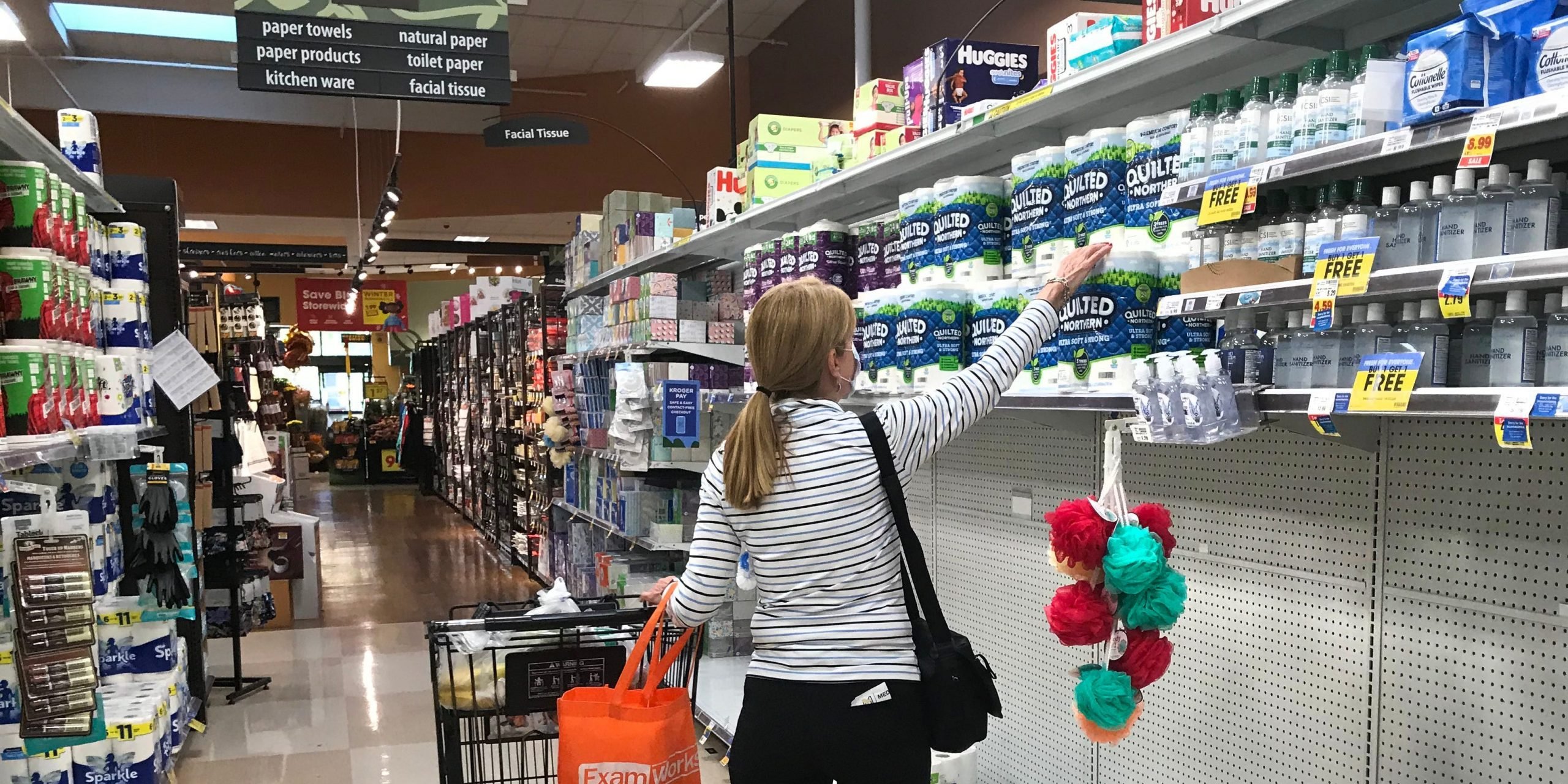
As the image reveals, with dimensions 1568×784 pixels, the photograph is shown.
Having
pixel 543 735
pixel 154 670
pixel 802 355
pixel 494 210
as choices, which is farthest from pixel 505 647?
pixel 494 210

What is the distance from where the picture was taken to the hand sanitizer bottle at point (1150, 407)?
2.16m

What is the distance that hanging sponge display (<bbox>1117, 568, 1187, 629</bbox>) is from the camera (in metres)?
2.02

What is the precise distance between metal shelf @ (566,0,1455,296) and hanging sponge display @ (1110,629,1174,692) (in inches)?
43.5

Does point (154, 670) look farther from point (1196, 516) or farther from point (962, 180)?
point (1196, 516)

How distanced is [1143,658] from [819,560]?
61cm

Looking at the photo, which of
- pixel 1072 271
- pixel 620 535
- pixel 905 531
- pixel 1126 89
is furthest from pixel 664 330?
pixel 905 531

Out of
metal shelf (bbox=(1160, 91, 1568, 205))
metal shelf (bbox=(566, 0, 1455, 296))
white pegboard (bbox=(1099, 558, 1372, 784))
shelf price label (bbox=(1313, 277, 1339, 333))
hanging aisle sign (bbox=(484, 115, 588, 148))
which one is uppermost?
hanging aisle sign (bbox=(484, 115, 588, 148))

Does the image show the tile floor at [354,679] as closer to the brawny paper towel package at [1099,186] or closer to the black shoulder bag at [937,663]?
the black shoulder bag at [937,663]

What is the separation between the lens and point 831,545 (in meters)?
2.12

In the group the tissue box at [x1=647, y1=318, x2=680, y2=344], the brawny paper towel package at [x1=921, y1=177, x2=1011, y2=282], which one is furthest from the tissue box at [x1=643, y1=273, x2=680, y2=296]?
the brawny paper towel package at [x1=921, y1=177, x2=1011, y2=282]

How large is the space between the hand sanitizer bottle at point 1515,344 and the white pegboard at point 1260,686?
0.76 metres

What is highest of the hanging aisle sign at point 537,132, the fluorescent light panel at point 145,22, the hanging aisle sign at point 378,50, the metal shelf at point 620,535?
the fluorescent light panel at point 145,22

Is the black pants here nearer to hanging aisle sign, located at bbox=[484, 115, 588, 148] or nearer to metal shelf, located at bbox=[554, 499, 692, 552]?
metal shelf, located at bbox=[554, 499, 692, 552]

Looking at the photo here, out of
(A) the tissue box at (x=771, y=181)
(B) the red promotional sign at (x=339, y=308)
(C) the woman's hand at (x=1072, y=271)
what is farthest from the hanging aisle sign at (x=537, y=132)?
(B) the red promotional sign at (x=339, y=308)
